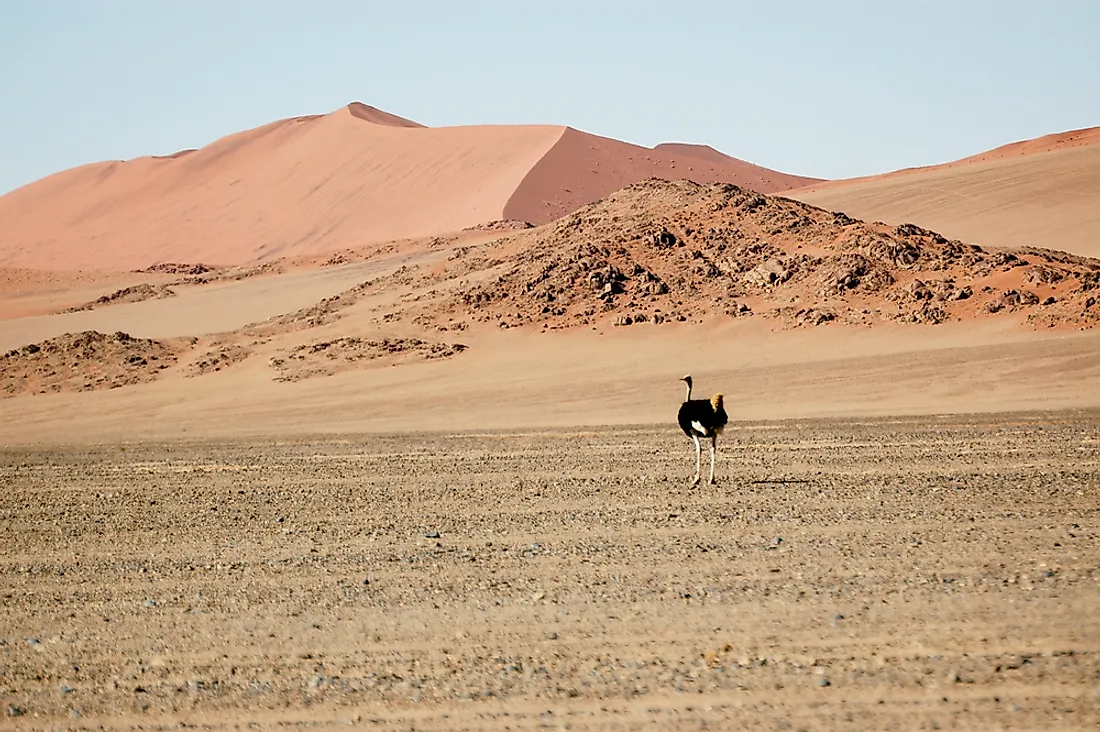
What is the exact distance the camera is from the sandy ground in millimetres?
7051

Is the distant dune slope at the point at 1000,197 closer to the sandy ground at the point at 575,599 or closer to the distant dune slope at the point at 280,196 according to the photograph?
the distant dune slope at the point at 280,196

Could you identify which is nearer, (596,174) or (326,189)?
(596,174)

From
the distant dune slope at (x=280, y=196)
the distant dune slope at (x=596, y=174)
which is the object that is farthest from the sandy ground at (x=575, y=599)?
the distant dune slope at (x=280, y=196)

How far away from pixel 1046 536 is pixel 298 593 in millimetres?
5936

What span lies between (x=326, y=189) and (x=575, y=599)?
9243 centimetres

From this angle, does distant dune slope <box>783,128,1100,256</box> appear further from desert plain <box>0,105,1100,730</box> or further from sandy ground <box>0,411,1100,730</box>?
sandy ground <box>0,411,1100,730</box>

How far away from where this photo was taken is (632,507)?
13695 millimetres

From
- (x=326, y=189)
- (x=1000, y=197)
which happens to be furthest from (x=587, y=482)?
(x=326, y=189)

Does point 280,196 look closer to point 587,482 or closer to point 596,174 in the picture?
point 596,174

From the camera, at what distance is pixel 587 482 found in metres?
16.0

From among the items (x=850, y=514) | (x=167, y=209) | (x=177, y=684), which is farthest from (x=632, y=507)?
(x=167, y=209)

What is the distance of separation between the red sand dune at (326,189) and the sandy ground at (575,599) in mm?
58888

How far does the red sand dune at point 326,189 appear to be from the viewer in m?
83.4

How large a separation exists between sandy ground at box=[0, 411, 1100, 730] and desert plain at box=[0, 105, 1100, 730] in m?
0.04
